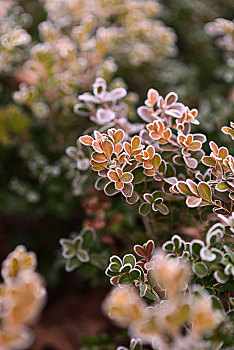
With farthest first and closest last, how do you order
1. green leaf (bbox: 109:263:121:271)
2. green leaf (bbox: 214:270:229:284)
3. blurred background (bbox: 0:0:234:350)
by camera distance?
1. blurred background (bbox: 0:0:234:350)
2. green leaf (bbox: 109:263:121:271)
3. green leaf (bbox: 214:270:229:284)

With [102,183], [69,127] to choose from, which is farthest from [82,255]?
[69,127]

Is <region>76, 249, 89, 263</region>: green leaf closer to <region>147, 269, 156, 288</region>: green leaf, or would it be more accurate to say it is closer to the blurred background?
the blurred background

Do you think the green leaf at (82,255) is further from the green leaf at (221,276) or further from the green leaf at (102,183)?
the green leaf at (221,276)

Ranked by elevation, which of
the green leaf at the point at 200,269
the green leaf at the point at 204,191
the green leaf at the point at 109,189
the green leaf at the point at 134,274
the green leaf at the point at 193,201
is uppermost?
the green leaf at the point at 204,191

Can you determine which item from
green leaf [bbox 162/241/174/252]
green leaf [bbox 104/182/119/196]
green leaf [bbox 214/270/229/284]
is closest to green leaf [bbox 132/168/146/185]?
green leaf [bbox 104/182/119/196]

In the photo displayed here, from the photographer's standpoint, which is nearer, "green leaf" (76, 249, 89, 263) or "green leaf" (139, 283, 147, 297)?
"green leaf" (139, 283, 147, 297)

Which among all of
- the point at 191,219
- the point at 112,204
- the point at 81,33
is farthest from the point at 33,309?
the point at 81,33

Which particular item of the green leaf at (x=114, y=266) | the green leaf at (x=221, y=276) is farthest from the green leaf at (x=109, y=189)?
the green leaf at (x=221, y=276)

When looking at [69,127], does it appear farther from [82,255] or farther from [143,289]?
[143,289]

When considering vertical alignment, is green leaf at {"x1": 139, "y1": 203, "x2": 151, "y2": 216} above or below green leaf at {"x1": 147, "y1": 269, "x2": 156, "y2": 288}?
above

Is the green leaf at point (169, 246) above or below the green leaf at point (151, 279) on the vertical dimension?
above

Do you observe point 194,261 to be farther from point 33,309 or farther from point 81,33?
point 81,33
